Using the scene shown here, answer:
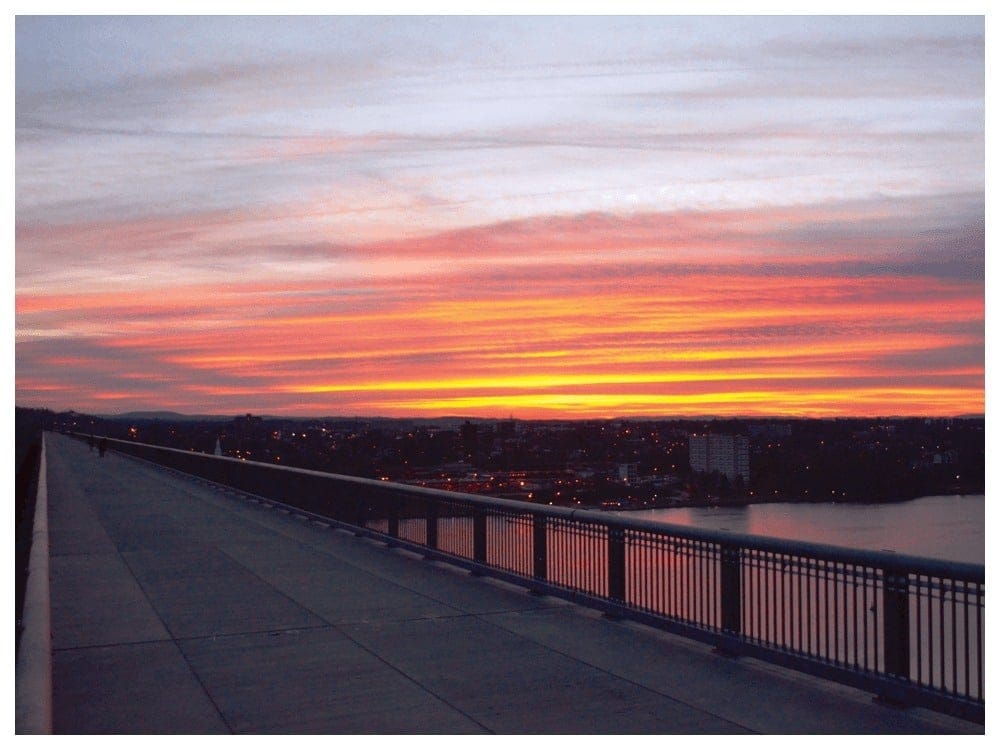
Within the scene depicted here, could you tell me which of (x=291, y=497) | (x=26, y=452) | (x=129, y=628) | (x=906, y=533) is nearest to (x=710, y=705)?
(x=129, y=628)

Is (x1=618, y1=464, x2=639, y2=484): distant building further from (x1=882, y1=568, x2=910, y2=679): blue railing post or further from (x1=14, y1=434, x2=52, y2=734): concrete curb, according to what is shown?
(x1=882, y1=568, x2=910, y2=679): blue railing post

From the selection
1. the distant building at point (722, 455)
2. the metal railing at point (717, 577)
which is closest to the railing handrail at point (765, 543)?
the metal railing at point (717, 577)

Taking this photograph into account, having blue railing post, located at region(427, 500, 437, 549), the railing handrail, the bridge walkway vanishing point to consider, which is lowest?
the bridge walkway vanishing point

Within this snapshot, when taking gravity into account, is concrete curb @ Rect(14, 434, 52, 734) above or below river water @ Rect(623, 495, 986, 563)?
above

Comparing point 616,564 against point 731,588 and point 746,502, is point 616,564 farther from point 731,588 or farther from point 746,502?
point 746,502

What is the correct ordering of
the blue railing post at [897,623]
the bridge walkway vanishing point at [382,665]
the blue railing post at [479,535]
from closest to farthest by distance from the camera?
1. the bridge walkway vanishing point at [382,665]
2. the blue railing post at [897,623]
3. the blue railing post at [479,535]

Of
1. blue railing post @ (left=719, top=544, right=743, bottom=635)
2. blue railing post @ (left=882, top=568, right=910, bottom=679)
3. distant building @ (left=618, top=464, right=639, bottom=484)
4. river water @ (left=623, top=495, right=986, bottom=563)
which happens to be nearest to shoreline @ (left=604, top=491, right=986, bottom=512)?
river water @ (left=623, top=495, right=986, bottom=563)

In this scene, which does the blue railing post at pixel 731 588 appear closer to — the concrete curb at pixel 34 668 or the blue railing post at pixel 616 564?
the blue railing post at pixel 616 564
